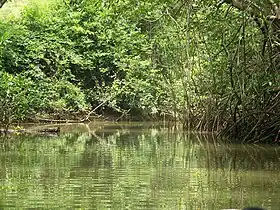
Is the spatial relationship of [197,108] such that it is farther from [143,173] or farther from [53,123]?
[143,173]

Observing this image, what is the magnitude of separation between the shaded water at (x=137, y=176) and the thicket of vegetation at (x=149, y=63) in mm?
1366

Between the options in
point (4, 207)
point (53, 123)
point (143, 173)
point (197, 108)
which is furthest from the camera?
→ point (53, 123)

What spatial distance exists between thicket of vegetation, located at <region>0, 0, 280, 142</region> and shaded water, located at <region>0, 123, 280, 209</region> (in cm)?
137

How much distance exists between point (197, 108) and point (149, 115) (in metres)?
8.60

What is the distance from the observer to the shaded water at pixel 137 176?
5973mm

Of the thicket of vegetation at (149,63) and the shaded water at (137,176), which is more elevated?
the thicket of vegetation at (149,63)

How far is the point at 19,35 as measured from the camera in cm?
2212

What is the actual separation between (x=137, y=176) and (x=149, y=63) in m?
14.2

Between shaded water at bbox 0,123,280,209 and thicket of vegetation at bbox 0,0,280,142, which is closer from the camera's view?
shaded water at bbox 0,123,280,209

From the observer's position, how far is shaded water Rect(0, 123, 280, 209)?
5.97 metres

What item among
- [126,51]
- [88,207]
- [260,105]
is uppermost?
[126,51]

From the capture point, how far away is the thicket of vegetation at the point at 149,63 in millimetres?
12422

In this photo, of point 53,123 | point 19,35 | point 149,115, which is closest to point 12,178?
point 53,123

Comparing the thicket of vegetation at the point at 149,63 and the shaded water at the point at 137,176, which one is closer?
the shaded water at the point at 137,176
